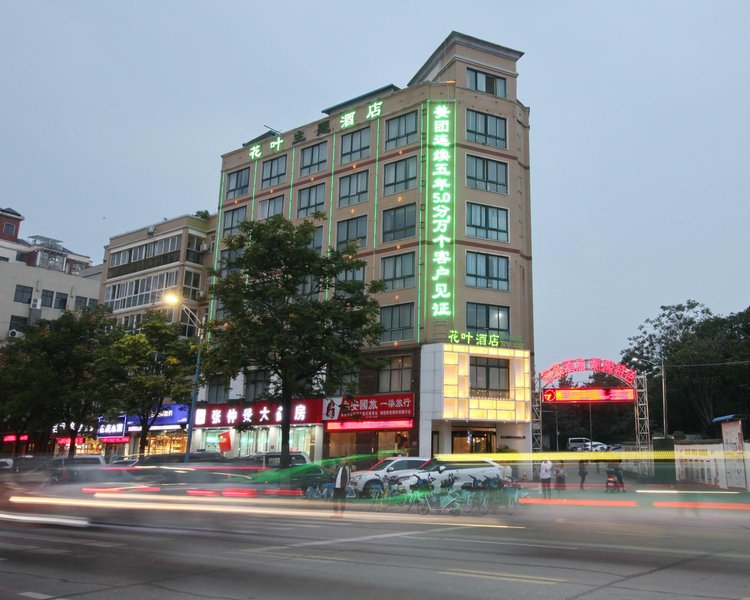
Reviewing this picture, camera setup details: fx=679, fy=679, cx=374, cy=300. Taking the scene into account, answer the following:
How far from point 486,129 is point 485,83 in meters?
3.60

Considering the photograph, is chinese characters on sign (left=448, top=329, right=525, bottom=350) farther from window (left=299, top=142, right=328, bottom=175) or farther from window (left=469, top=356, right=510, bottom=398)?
window (left=299, top=142, right=328, bottom=175)

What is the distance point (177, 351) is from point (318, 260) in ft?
46.6

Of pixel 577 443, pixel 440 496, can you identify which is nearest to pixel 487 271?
pixel 440 496

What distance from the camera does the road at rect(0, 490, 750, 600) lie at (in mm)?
8297

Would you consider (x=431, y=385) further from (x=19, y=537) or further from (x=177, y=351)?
(x=19, y=537)

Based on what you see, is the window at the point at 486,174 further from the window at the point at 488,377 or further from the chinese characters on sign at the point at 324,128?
the window at the point at 488,377

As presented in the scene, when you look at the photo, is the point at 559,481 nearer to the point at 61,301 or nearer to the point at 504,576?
the point at 504,576

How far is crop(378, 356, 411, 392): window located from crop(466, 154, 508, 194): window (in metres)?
11.1

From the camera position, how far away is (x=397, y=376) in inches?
1550

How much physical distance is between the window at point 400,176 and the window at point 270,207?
358 inches

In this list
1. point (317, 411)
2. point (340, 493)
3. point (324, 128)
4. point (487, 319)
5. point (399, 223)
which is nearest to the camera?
point (340, 493)

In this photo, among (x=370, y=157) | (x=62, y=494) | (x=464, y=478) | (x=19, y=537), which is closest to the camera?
(x=19, y=537)

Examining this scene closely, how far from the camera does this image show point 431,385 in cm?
3741

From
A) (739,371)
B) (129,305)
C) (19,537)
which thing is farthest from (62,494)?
(739,371)
